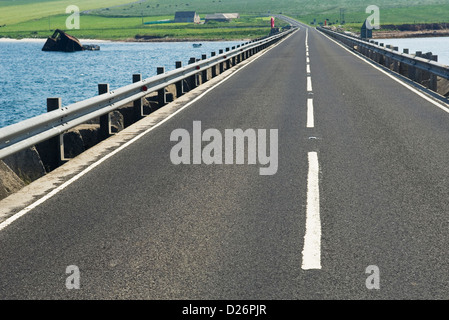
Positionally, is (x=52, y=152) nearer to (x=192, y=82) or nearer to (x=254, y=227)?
(x=254, y=227)

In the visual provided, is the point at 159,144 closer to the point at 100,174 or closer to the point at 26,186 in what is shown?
the point at 100,174

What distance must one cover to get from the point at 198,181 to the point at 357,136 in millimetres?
3901

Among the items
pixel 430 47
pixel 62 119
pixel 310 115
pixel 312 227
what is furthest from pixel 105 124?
pixel 430 47

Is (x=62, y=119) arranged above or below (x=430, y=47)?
below

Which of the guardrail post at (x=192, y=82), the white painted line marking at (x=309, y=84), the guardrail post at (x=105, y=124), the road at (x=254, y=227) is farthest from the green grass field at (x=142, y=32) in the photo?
the road at (x=254, y=227)

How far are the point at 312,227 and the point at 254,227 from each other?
0.56m

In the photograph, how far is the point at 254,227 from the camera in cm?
608

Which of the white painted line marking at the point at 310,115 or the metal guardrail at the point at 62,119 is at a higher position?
the metal guardrail at the point at 62,119

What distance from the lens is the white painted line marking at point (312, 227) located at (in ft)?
17.0

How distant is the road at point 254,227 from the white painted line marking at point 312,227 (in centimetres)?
2

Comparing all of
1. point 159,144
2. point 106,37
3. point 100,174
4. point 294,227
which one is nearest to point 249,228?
point 294,227

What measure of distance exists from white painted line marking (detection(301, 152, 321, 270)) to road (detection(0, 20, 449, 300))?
19 mm

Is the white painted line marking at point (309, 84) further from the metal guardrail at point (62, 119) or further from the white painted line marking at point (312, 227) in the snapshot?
the white painted line marking at point (312, 227)

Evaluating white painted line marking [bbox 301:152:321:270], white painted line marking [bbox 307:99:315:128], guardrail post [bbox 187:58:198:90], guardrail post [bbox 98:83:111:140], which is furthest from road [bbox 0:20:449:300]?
guardrail post [bbox 187:58:198:90]
